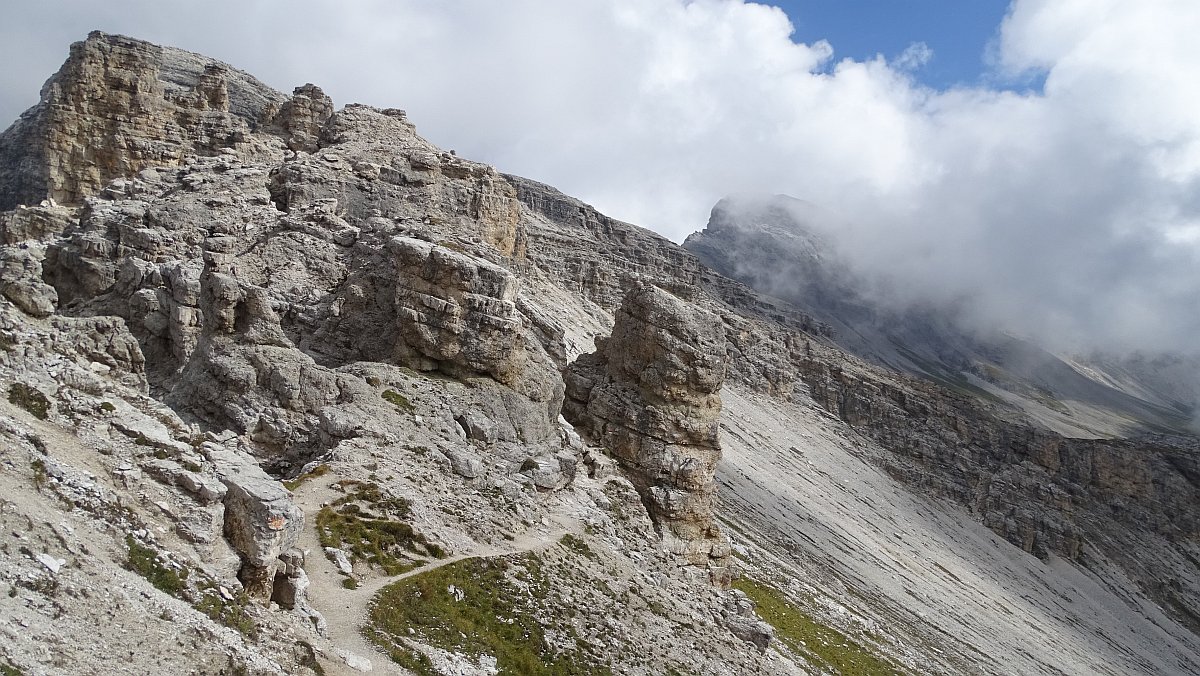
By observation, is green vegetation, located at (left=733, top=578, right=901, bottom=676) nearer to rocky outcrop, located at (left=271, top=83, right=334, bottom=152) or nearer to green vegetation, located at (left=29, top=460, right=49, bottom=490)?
green vegetation, located at (left=29, top=460, right=49, bottom=490)

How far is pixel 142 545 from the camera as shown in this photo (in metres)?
16.9

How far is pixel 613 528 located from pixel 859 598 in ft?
179

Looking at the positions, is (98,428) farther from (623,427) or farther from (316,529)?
(623,427)

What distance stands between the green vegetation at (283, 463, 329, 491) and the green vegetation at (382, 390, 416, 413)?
5.57 meters

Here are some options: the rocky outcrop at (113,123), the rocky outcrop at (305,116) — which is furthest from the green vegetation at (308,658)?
the rocky outcrop at (305,116)

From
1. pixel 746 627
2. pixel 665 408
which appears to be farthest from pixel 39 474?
pixel 665 408

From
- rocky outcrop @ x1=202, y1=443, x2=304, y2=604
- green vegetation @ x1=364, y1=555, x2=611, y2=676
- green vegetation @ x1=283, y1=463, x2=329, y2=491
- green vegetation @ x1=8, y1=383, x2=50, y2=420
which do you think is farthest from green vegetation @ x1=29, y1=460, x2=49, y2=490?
green vegetation @ x1=283, y1=463, x2=329, y2=491

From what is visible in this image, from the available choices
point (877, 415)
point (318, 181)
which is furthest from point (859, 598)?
point (877, 415)

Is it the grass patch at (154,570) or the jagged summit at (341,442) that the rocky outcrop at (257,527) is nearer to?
the jagged summit at (341,442)

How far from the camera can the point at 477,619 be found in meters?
26.5

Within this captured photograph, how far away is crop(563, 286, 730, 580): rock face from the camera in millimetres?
47750

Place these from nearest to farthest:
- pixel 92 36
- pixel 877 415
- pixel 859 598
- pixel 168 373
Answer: pixel 168 373, pixel 92 36, pixel 859 598, pixel 877 415

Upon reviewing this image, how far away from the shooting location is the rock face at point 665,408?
47750 millimetres

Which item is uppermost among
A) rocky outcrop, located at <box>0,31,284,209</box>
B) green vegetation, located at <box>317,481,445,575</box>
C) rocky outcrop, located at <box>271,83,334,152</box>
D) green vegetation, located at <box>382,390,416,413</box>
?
rocky outcrop, located at <box>271,83,334,152</box>
